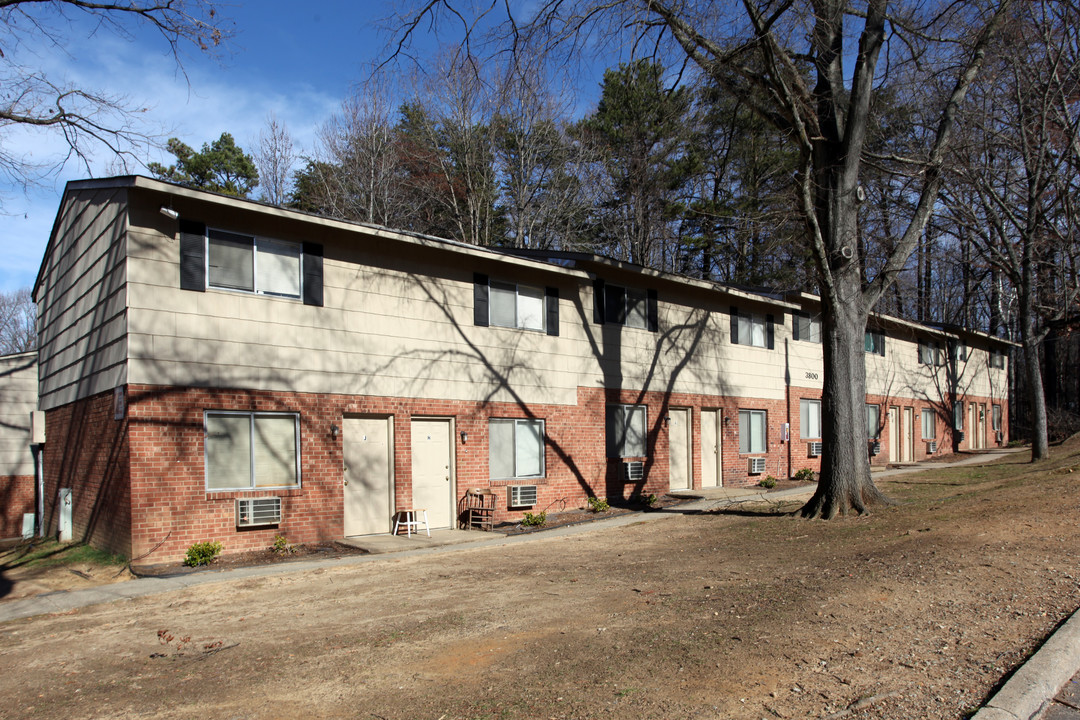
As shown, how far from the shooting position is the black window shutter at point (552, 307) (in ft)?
55.9

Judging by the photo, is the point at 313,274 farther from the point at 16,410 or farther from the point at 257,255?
the point at 16,410

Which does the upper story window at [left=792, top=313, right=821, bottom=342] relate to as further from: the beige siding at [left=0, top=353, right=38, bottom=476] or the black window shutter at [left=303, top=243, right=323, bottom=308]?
the beige siding at [left=0, top=353, right=38, bottom=476]

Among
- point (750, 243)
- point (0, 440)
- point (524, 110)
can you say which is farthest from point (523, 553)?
point (750, 243)

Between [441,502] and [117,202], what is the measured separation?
7636 mm

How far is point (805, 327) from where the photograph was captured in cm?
2495

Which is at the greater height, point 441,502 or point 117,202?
point 117,202

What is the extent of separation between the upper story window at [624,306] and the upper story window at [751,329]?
3594 millimetres

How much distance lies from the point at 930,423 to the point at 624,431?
19.6 m

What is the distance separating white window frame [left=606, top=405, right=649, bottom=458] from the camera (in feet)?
61.5

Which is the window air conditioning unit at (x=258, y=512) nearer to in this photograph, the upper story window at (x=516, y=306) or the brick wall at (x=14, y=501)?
the upper story window at (x=516, y=306)

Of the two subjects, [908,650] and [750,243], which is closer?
[908,650]

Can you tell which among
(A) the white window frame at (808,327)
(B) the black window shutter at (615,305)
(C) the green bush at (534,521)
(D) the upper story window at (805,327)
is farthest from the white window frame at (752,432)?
(C) the green bush at (534,521)

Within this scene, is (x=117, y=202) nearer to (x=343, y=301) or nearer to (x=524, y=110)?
(x=343, y=301)

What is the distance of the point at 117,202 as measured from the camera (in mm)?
11766
